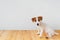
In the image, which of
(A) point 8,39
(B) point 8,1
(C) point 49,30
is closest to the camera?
(A) point 8,39

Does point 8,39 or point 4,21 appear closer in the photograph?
point 8,39

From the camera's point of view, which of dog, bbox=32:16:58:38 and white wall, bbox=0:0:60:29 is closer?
dog, bbox=32:16:58:38

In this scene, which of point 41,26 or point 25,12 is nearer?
point 41,26

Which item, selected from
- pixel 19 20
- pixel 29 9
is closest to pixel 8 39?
pixel 19 20

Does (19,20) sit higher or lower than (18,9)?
lower

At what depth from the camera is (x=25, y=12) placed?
8.77 feet

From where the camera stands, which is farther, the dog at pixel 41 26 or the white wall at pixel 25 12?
the white wall at pixel 25 12

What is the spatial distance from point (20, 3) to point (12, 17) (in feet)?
1.26

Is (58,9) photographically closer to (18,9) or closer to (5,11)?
(18,9)

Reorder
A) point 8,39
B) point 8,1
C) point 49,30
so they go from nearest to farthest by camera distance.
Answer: point 8,39, point 49,30, point 8,1

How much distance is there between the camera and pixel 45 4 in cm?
264

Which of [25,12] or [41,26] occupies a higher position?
[25,12]

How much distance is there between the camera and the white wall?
263 cm

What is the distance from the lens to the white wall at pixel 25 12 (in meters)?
2.63
